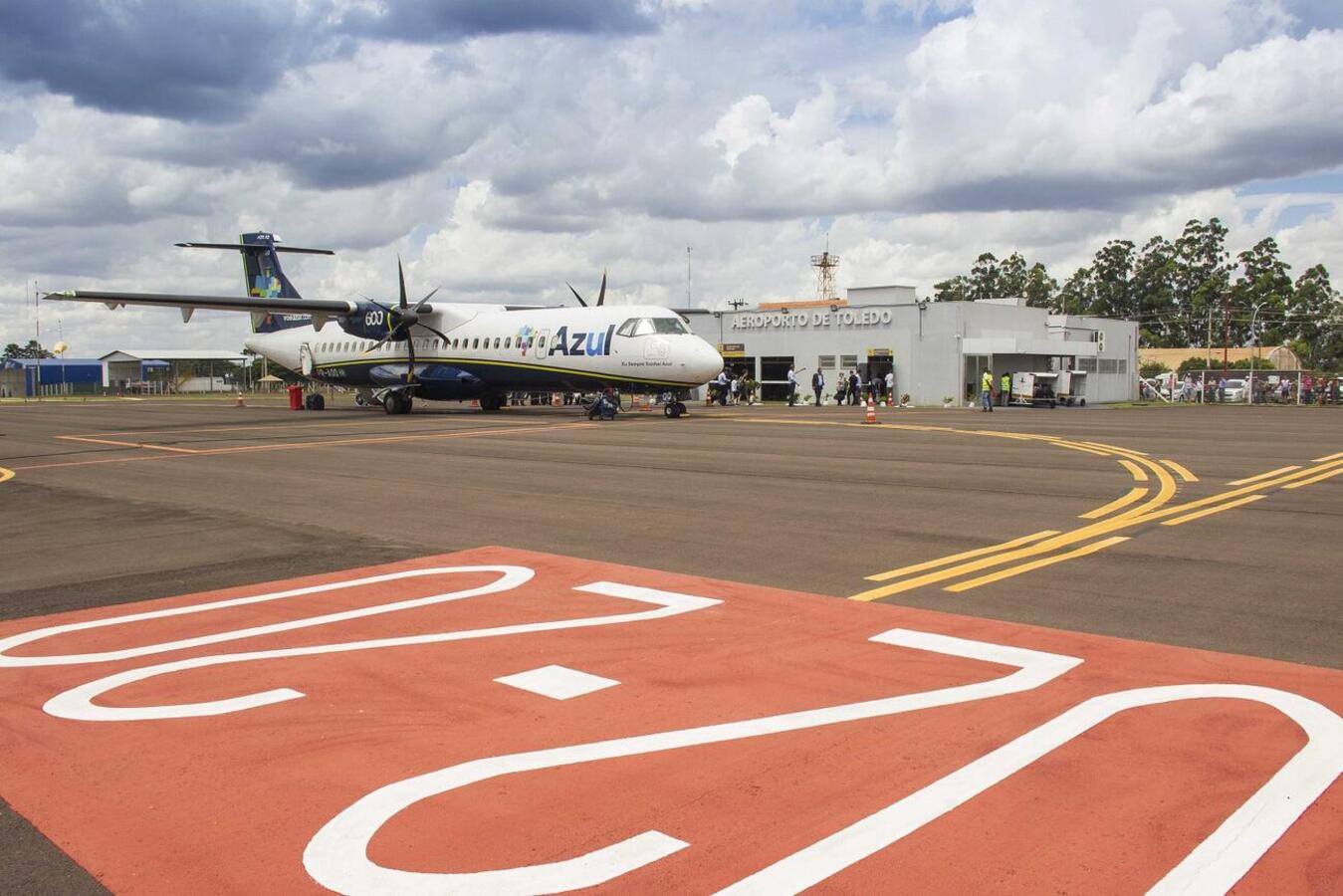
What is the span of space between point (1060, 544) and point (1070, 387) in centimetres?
4509

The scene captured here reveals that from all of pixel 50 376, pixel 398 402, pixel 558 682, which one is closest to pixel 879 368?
pixel 398 402

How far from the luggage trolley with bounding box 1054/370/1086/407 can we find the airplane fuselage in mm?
27446

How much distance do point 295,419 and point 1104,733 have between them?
108 feet

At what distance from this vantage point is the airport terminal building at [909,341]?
4669 centimetres

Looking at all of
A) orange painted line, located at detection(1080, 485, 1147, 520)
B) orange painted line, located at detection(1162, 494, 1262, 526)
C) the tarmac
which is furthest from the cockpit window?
orange painted line, located at detection(1162, 494, 1262, 526)

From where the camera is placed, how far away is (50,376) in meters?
103

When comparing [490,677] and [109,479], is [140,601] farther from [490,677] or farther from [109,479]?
[109,479]

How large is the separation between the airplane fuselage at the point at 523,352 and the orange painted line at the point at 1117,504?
16.3 m

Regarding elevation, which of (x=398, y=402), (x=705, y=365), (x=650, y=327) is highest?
(x=650, y=327)

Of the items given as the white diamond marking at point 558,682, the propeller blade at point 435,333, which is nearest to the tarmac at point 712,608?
the white diamond marking at point 558,682

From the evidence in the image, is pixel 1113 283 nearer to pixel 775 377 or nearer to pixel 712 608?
pixel 775 377

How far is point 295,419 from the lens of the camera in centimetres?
3403

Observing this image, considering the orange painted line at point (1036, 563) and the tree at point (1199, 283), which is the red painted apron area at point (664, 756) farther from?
the tree at point (1199, 283)

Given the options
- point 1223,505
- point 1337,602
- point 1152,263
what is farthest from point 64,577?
point 1152,263
